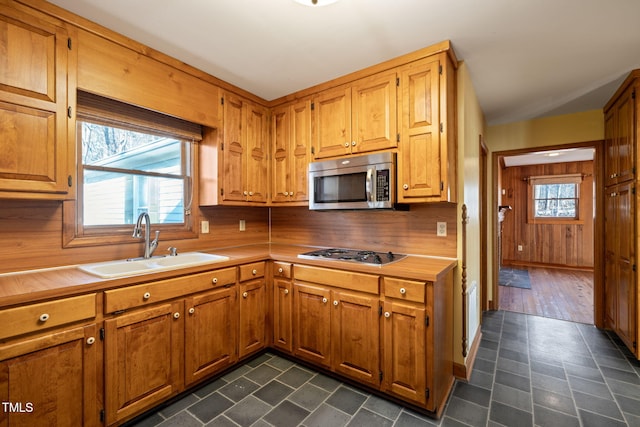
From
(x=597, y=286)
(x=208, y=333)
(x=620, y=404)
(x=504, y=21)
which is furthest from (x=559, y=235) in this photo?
(x=208, y=333)

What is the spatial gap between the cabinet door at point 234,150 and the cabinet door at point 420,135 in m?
1.45

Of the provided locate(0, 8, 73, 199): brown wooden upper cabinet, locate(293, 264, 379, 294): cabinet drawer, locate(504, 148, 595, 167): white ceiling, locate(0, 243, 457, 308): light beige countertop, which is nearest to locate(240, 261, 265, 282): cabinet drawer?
locate(0, 243, 457, 308): light beige countertop

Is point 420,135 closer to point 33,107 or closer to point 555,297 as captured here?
point 33,107

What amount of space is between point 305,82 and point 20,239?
230 centimetres

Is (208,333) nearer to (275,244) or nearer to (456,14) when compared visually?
(275,244)

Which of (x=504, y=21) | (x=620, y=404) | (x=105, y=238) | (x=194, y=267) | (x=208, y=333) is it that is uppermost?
(x=504, y=21)

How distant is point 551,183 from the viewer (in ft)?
21.5

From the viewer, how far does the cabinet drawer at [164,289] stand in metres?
1.59

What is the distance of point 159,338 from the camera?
1.79 meters

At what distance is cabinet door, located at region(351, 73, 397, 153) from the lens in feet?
7.30

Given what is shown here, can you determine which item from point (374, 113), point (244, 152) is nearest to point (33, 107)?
point (244, 152)

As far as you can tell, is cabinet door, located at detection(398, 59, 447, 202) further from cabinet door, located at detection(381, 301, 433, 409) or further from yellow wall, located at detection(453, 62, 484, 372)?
cabinet door, located at detection(381, 301, 433, 409)

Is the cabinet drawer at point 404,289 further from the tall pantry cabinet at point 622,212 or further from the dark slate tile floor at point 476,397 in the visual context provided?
the tall pantry cabinet at point 622,212

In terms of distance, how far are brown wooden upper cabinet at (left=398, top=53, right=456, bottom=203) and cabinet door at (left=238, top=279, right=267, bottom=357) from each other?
138cm
